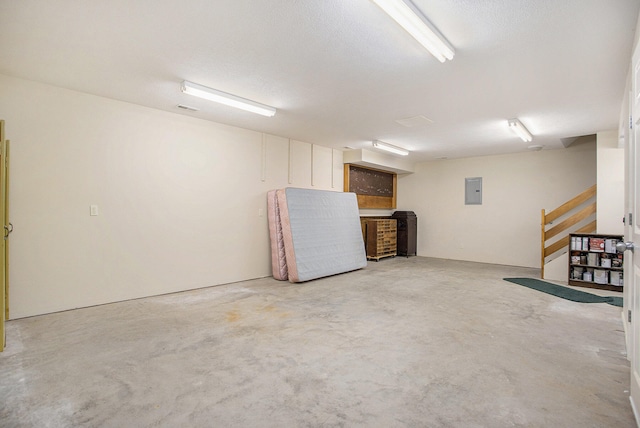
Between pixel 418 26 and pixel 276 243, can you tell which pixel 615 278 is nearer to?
pixel 418 26

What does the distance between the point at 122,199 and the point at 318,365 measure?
3.36 meters

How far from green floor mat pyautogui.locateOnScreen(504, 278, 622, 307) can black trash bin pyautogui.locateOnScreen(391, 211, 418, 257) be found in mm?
2955

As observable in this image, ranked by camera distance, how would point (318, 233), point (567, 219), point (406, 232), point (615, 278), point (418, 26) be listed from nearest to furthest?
1. point (418, 26)
2. point (615, 278)
3. point (567, 219)
4. point (318, 233)
5. point (406, 232)

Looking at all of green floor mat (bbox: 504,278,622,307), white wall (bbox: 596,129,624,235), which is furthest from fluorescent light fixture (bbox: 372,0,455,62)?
white wall (bbox: 596,129,624,235)

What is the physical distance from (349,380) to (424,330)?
1.28 m

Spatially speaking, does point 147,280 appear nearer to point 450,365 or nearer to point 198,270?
point 198,270

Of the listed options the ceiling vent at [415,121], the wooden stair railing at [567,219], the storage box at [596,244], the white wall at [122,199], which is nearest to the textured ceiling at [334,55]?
the ceiling vent at [415,121]

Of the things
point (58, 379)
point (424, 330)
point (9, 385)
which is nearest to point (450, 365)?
point (424, 330)

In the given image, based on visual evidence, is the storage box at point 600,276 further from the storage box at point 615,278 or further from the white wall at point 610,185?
the white wall at point 610,185

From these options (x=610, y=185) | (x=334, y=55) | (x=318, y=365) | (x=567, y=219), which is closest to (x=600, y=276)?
(x=567, y=219)

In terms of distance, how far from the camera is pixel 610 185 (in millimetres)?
5121

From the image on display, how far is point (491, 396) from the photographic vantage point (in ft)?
6.90

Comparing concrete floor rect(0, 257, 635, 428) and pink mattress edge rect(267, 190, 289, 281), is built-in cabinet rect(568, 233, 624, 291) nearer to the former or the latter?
concrete floor rect(0, 257, 635, 428)

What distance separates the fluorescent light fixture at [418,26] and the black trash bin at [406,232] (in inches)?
237
